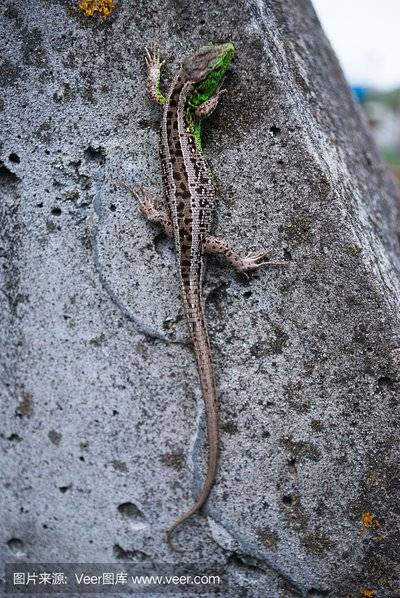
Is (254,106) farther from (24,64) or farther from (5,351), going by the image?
(5,351)

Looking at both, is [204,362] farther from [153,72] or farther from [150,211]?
[153,72]

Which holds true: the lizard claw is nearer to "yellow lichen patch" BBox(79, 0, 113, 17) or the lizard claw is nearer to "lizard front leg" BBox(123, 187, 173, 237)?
"lizard front leg" BBox(123, 187, 173, 237)

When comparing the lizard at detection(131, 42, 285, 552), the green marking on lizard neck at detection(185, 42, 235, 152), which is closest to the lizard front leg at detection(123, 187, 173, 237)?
the lizard at detection(131, 42, 285, 552)

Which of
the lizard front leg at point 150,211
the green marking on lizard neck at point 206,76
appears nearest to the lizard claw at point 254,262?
the lizard front leg at point 150,211

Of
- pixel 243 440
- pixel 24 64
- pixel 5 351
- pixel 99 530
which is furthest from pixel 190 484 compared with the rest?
pixel 24 64

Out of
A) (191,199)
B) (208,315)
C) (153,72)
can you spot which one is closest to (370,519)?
(208,315)

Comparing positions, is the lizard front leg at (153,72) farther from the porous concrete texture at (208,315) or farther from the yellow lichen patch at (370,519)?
the yellow lichen patch at (370,519)
